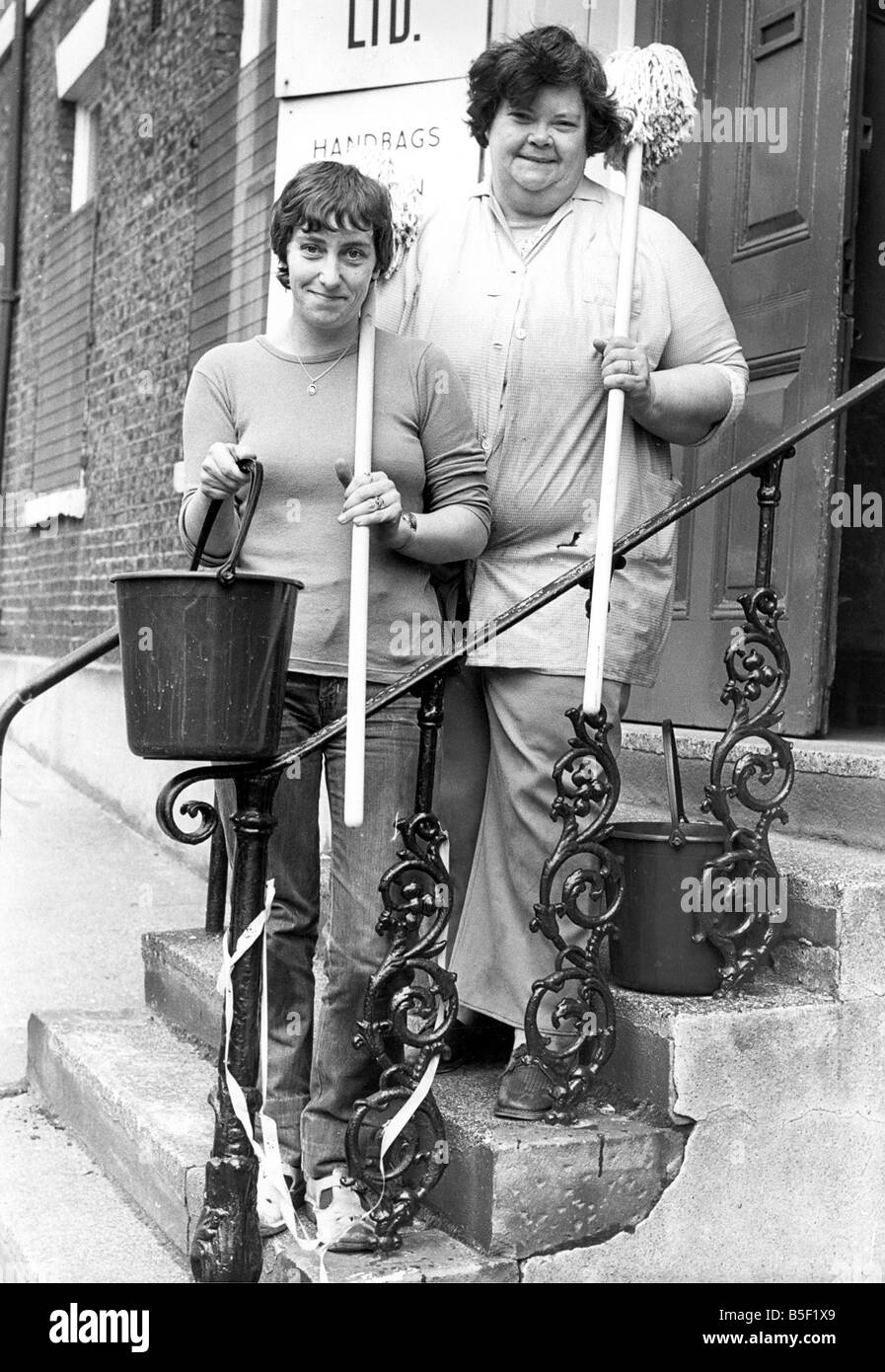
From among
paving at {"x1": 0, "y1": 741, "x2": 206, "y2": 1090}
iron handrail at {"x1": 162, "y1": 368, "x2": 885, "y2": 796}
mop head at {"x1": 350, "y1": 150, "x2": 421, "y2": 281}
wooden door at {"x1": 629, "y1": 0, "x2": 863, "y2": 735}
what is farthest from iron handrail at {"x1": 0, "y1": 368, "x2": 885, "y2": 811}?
paving at {"x1": 0, "y1": 741, "x2": 206, "y2": 1090}

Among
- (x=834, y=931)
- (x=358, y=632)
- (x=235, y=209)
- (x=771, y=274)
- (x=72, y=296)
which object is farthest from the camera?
(x=72, y=296)

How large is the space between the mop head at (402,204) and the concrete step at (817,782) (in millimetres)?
1267

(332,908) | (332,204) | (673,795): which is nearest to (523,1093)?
(332,908)

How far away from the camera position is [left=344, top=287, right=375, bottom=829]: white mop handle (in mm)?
2244

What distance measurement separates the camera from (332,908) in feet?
8.26

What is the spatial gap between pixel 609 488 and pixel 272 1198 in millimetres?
1285

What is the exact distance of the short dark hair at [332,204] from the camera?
2.35 metres

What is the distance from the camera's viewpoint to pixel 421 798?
2.43m

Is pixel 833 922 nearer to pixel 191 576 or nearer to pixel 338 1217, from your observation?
pixel 338 1217

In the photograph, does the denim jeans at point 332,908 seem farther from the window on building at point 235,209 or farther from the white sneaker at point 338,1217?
the window on building at point 235,209

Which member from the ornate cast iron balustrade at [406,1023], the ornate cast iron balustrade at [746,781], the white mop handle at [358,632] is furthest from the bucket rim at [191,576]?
the ornate cast iron balustrade at [746,781]

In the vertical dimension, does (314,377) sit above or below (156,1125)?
above

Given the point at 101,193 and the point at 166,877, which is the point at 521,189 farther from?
the point at 101,193
